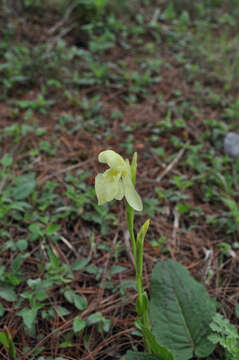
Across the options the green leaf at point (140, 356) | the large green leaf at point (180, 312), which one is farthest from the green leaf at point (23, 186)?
the green leaf at point (140, 356)

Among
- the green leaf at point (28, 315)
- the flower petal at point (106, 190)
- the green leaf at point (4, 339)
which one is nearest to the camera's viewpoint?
the flower petal at point (106, 190)

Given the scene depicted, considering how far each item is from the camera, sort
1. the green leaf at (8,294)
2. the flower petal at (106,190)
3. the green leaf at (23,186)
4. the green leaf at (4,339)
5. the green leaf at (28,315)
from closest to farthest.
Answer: the flower petal at (106,190) < the green leaf at (4,339) < the green leaf at (28,315) < the green leaf at (8,294) < the green leaf at (23,186)

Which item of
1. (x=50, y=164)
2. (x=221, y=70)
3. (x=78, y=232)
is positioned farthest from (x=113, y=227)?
(x=221, y=70)

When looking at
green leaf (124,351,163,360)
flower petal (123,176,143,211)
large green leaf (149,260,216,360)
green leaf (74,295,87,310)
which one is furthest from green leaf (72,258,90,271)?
flower petal (123,176,143,211)

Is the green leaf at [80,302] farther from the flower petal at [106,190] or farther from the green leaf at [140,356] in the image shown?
the flower petal at [106,190]

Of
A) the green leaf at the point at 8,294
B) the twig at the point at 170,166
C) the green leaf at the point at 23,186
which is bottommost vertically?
the green leaf at the point at 8,294

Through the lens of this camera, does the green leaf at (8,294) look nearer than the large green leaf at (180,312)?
No
